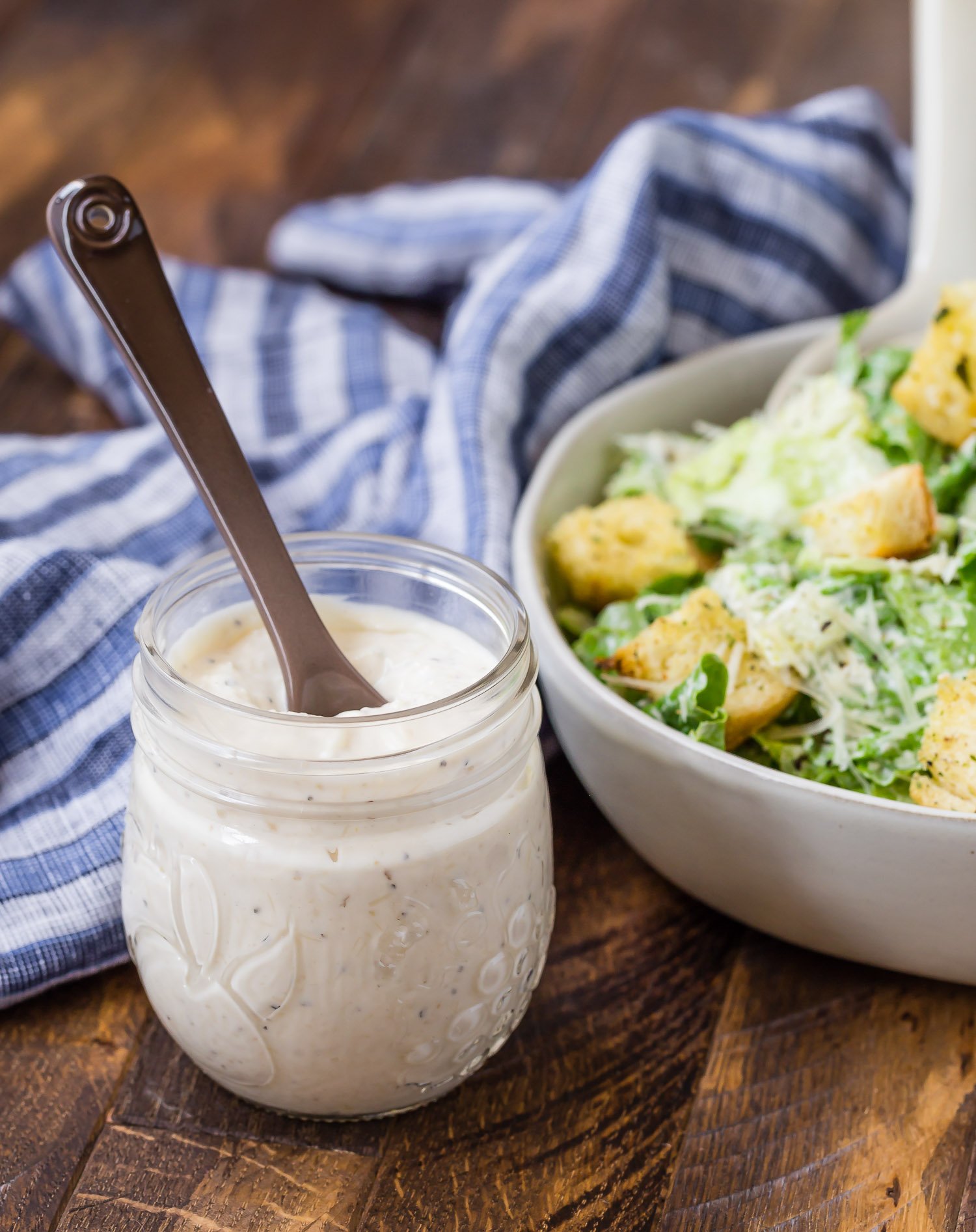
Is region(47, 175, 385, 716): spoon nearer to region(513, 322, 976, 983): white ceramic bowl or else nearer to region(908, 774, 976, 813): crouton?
region(513, 322, 976, 983): white ceramic bowl

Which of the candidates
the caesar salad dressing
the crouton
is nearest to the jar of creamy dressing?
the caesar salad dressing

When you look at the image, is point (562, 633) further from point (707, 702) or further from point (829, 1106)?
point (829, 1106)

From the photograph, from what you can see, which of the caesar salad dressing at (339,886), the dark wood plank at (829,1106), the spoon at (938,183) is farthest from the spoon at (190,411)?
the spoon at (938,183)

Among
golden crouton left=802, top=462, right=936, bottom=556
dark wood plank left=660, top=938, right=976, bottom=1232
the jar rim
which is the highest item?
the jar rim

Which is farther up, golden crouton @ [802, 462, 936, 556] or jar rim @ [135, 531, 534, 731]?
jar rim @ [135, 531, 534, 731]

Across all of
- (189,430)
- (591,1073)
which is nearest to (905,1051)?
(591,1073)

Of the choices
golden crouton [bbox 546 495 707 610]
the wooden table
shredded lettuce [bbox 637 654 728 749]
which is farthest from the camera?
golden crouton [bbox 546 495 707 610]

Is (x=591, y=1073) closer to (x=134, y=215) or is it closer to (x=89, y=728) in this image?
(x=89, y=728)

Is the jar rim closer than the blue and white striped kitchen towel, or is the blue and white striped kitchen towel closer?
the jar rim
